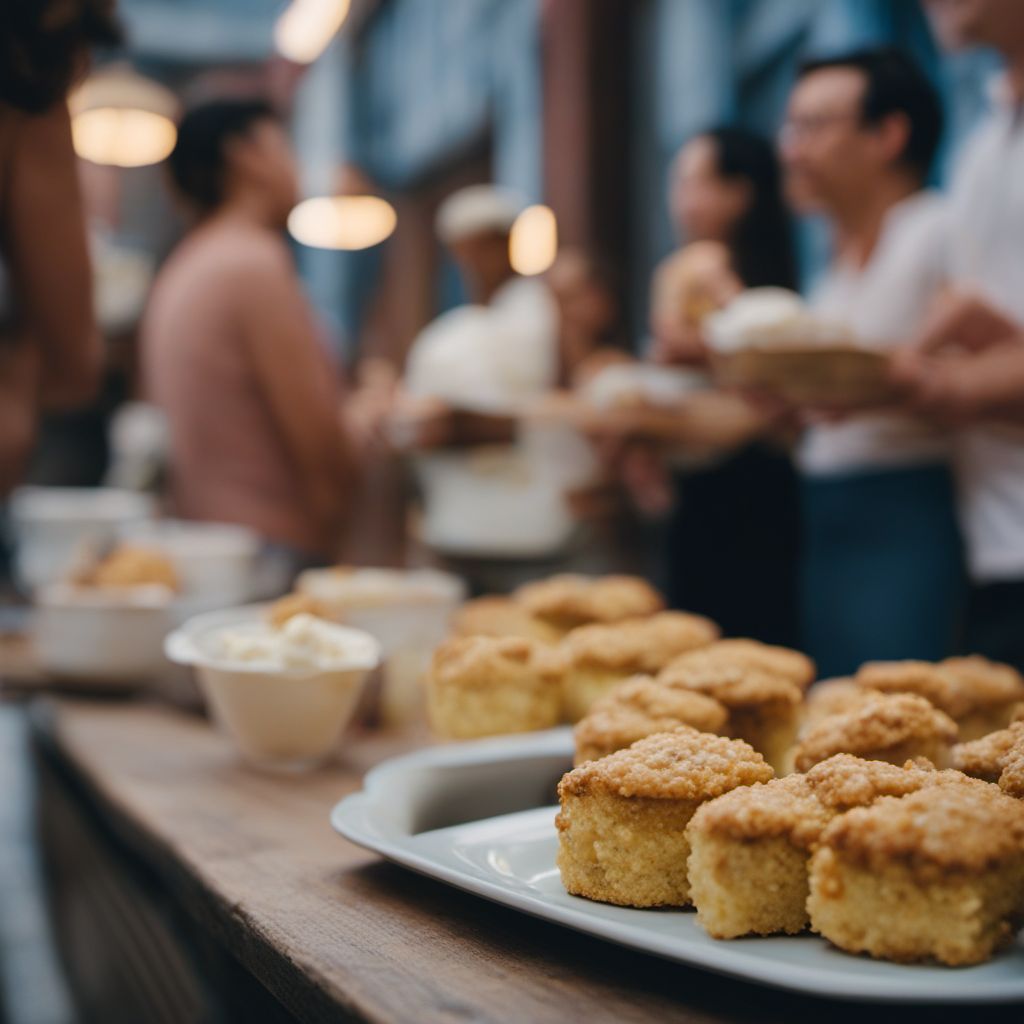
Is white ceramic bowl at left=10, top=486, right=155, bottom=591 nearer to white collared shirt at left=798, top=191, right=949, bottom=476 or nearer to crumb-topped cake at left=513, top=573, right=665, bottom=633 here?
crumb-topped cake at left=513, top=573, right=665, bottom=633

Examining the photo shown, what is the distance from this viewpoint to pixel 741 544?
334cm

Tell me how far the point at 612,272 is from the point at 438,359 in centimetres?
222

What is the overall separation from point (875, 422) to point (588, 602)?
1.23m

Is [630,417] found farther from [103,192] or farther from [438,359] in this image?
[103,192]

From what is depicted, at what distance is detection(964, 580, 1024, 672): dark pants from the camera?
2.20 metres

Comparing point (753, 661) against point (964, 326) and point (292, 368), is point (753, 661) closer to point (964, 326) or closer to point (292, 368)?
point (964, 326)

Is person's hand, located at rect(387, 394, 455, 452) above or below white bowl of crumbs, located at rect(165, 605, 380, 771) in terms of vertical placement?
above

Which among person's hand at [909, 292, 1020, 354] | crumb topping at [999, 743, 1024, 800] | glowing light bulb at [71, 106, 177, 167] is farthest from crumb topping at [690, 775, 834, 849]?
glowing light bulb at [71, 106, 177, 167]

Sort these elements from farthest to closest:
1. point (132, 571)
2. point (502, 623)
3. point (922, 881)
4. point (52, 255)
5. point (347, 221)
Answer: point (347, 221), point (132, 571), point (52, 255), point (502, 623), point (922, 881)

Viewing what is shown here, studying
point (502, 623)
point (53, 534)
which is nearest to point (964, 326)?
point (502, 623)

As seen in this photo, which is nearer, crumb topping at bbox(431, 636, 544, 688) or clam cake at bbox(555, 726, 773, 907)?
clam cake at bbox(555, 726, 773, 907)

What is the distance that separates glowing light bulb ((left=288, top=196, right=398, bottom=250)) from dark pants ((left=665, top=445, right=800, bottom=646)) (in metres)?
6.65

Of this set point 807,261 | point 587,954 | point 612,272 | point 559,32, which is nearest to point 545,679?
point 587,954

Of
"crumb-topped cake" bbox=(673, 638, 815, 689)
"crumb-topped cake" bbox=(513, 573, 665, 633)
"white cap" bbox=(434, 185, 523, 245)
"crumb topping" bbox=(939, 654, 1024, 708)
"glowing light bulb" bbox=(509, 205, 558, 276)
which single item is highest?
"glowing light bulb" bbox=(509, 205, 558, 276)
